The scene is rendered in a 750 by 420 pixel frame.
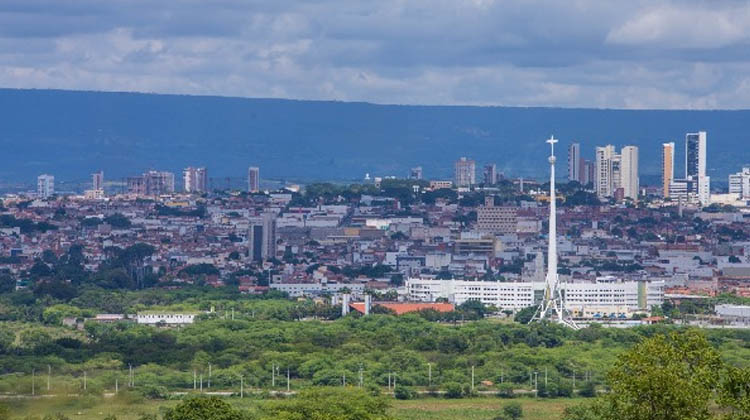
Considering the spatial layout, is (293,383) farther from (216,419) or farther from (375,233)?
(375,233)

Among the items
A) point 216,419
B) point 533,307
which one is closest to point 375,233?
point 533,307

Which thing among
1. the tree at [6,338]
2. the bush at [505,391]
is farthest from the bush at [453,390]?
the tree at [6,338]

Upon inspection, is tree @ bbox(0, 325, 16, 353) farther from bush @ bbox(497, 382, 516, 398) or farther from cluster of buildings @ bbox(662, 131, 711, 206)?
cluster of buildings @ bbox(662, 131, 711, 206)

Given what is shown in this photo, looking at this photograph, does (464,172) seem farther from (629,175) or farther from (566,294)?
(566,294)

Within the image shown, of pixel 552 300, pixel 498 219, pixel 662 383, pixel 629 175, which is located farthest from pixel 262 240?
pixel 662 383

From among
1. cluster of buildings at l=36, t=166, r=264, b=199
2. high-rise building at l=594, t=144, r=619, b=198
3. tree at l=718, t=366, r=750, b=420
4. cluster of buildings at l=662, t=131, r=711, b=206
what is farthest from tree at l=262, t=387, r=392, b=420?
cluster of buildings at l=36, t=166, r=264, b=199

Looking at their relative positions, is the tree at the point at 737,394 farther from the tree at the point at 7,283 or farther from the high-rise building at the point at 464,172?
the high-rise building at the point at 464,172

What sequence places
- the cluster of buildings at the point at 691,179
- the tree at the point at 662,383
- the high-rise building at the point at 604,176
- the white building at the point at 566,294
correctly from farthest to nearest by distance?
the high-rise building at the point at 604,176, the cluster of buildings at the point at 691,179, the white building at the point at 566,294, the tree at the point at 662,383
